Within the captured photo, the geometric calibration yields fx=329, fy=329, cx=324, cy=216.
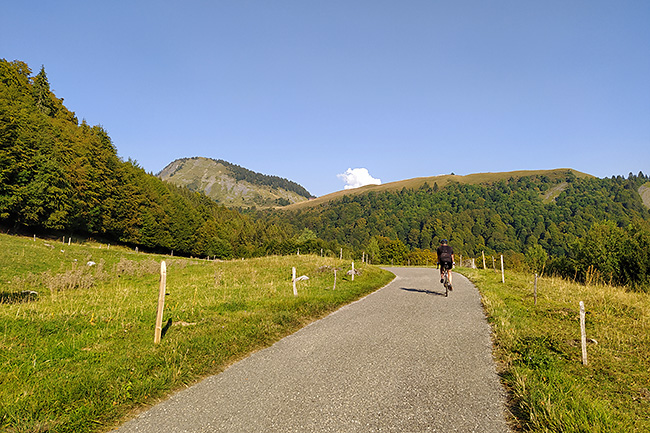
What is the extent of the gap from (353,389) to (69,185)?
2365 inches

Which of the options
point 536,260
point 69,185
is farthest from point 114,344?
point 536,260

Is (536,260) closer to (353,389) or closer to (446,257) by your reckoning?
(446,257)

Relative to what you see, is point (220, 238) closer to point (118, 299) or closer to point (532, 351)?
point (118, 299)

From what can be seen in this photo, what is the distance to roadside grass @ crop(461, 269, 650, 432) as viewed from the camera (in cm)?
461

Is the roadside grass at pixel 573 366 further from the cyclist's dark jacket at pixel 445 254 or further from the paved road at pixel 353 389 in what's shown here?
the cyclist's dark jacket at pixel 445 254

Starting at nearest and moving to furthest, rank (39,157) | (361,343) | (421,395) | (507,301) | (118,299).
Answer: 1. (421,395)
2. (361,343)
3. (118,299)
4. (507,301)
5. (39,157)

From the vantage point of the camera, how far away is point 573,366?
684 centimetres

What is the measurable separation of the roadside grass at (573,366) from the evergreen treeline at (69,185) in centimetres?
5514

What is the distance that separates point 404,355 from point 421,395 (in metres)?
2.00

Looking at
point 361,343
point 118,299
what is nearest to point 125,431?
point 361,343

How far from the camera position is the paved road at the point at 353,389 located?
4730mm

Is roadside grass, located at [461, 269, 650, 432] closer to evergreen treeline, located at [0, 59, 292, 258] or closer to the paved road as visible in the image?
the paved road

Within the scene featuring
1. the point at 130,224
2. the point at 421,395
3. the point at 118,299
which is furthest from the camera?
the point at 130,224

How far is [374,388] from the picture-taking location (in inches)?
230
